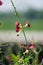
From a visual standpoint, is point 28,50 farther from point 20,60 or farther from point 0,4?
point 0,4

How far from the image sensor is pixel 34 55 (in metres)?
2.91

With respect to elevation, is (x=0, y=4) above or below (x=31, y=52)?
above

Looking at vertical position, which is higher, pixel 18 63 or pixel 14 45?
pixel 18 63

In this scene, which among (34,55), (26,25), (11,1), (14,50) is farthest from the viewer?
(14,50)

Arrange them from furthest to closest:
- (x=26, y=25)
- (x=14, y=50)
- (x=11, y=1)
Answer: (x=14, y=50)
(x=26, y=25)
(x=11, y=1)

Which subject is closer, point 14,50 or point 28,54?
point 28,54

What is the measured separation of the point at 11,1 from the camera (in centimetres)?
250

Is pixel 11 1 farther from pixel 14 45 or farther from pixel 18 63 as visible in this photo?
pixel 14 45

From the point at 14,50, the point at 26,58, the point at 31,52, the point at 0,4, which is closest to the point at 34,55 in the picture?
the point at 31,52

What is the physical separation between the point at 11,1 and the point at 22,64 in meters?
0.44

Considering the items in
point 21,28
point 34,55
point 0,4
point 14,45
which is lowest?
point 14,45

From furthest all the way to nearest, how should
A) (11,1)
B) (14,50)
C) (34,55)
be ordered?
1. (14,50)
2. (34,55)
3. (11,1)

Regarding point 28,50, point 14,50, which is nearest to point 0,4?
point 28,50

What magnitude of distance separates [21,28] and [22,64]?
0.25 metres
